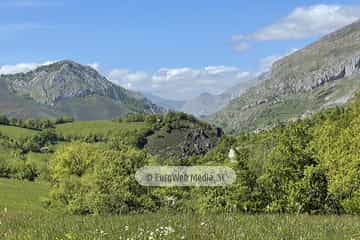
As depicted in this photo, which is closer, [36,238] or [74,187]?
[36,238]

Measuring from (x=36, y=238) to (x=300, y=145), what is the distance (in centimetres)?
3309

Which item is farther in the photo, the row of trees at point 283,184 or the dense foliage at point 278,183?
the dense foliage at point 278,183

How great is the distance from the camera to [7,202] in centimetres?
9288

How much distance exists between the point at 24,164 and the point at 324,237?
156 m

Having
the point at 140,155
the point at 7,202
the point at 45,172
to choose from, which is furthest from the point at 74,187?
the point at 45,172

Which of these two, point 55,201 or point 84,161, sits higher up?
point 84,161

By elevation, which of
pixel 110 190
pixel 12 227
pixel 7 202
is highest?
pixel 12 227

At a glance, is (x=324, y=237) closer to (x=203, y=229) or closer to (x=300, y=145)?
(x=203, y=229)

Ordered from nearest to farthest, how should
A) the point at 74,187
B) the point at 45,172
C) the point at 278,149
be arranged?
the point at 278,149
the point at 74,187
the point at 45,172

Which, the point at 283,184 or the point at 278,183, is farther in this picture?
the point at 278,183

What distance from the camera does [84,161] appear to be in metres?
88.6

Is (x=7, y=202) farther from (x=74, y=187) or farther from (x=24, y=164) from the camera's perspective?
(x=24, y=164)

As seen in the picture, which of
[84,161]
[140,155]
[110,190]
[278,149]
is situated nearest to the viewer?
[278,149]

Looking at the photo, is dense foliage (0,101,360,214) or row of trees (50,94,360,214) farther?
dense foliage (0,101,360,214)
